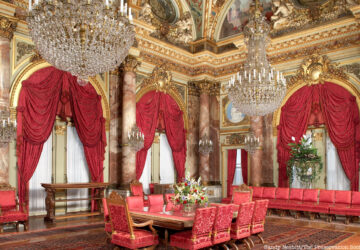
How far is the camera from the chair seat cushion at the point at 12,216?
6.88 metres

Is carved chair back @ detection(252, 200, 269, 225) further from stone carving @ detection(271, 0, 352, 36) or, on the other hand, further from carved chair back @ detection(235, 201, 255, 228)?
stone carving @ detection(271, 0, 352, 36)

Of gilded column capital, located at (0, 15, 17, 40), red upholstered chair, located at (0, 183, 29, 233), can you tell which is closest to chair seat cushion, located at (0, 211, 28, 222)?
red upholstered chair, located at (0, 183, 29, 233)

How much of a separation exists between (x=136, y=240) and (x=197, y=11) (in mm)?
9442

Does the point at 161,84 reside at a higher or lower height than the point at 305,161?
higher

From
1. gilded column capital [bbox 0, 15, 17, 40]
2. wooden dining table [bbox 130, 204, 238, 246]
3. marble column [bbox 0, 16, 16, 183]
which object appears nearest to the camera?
wooden dining table [bbox 130, 204, 238, 246]

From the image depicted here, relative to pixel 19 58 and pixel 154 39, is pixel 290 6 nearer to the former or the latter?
pixel 154 39

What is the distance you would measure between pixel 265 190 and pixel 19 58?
741cm

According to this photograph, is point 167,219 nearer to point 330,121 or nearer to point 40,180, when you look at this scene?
point 40,180

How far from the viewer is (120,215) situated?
16.4ft

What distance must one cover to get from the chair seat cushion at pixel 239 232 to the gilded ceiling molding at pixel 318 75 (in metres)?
6.08

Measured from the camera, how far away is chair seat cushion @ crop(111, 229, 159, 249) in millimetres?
4874

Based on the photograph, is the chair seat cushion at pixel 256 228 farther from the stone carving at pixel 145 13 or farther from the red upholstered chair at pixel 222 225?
the stone carving at pixel 145 13

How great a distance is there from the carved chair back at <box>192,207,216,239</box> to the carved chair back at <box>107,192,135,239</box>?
2.85 ft

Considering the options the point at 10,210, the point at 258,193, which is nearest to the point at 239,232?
the point at 10,210
